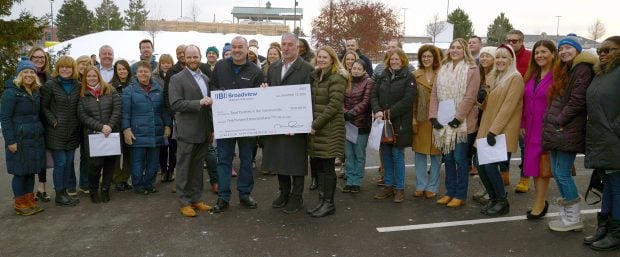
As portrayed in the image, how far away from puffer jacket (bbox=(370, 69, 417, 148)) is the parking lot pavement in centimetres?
93

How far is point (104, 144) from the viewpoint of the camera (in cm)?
596

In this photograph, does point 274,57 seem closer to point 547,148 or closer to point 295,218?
point 295,218

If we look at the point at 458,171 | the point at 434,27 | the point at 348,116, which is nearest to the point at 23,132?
the point at 348,116

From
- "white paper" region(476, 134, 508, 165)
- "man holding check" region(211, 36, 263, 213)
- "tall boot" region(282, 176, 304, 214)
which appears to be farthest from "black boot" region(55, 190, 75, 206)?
"white paper" region(476, 134, 508, 165)

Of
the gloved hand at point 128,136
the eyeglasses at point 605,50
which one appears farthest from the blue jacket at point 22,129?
the eyeglasses at point 605,50

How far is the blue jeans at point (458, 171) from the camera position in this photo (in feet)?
18.7

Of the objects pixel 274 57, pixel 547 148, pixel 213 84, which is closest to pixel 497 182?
pixel 547 148

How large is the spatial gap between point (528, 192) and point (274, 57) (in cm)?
450

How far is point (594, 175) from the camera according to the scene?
16.1 feet

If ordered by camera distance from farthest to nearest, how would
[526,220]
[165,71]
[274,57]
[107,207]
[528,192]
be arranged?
[274,57], [165,71], [528,192], [107,207], [526,220]

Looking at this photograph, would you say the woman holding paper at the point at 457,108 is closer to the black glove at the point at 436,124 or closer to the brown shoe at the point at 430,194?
the black glove at the point at 436,124

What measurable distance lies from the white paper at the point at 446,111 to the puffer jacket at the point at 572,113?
3.79ft

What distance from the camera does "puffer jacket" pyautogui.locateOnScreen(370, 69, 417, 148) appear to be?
5.89 meters

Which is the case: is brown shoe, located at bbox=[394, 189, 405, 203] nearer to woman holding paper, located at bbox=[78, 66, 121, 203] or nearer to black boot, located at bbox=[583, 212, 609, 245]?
black boot, located at bbox=[583, 212, 609, 245]
